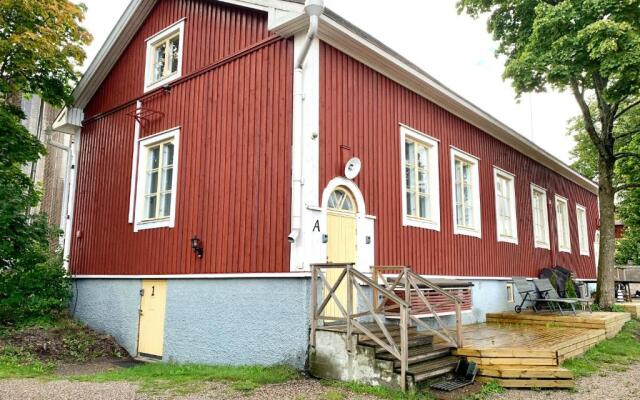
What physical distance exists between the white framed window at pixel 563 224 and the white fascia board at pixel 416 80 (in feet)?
8.89

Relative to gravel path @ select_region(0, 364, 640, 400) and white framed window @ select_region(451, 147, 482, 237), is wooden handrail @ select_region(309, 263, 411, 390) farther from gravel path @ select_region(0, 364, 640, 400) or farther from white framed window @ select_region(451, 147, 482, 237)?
white framed window @ select_region(451, 147, 482, 237)

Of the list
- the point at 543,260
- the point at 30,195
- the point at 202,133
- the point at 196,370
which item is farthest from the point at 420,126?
the point at 30,195

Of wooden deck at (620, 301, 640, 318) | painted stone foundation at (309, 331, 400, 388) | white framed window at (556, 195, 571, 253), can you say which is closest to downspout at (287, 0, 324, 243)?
painted stone foundation at (309, 331, 400, 388)

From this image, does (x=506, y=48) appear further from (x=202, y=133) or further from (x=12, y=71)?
(x=12, y=71)

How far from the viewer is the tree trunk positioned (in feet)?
39.6

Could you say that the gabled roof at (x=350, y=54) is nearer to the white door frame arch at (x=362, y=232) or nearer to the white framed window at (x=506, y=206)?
the white framed window at (x=506, y=206)

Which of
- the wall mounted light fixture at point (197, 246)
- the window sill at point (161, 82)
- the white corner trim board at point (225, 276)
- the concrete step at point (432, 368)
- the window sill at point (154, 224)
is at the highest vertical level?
the window sill at point (161, 82)

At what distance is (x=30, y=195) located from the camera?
10.5 m

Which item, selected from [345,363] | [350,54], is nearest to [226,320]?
[345,363]

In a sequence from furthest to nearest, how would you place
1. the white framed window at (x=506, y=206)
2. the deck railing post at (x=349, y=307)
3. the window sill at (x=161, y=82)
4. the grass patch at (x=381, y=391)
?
the white framed window at (x=506, y=206)
the window sill at (x=161, y=82)
the deck railing post at (x=349, y=307)
the grass patch at (x=381, y=391)

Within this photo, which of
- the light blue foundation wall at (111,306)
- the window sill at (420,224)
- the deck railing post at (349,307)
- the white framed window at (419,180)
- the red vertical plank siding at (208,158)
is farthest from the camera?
the light blue foundation wall at (111,306)

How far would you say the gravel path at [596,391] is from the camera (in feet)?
18.4

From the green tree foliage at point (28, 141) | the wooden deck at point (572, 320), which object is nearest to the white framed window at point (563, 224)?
the wooden deck at point (572, 320)

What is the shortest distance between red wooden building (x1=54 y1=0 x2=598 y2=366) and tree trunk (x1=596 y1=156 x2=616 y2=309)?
2465mm
